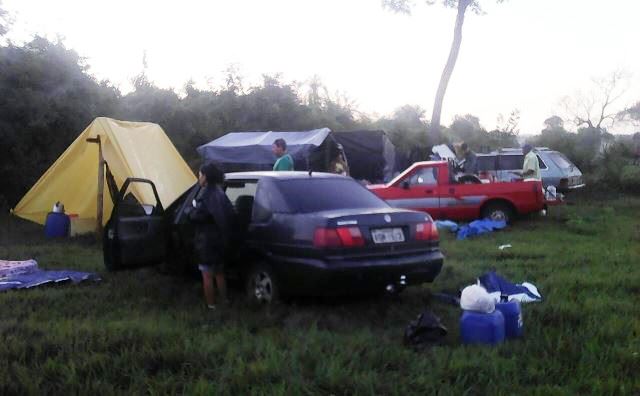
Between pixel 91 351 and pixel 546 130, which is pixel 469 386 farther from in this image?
pixel 546 130

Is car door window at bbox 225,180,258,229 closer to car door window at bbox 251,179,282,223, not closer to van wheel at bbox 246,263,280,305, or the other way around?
car door window at bbox 251,179,282,223

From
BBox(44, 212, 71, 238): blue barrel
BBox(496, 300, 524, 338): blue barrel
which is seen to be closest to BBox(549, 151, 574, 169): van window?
BBox(44, 212, 71, 238): blue barrel

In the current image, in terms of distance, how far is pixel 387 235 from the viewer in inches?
248

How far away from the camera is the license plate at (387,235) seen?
6215 mm

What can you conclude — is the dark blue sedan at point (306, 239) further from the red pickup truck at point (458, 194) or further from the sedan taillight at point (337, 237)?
the red pickup truck at point (458, 194)

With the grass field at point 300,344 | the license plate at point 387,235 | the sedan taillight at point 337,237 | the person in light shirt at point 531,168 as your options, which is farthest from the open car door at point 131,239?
the person in light shirt at point 531,168

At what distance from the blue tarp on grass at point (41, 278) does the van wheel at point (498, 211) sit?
820 cm

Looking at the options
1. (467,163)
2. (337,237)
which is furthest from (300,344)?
(467,163)

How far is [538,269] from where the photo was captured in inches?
340

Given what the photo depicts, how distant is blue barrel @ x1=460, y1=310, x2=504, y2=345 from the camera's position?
5.39m

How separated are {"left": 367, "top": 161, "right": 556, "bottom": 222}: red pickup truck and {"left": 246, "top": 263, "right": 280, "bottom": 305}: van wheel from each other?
6874 millimetres

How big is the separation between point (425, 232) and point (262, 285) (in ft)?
5.57

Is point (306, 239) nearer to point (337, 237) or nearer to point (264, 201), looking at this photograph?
point (337, 237)

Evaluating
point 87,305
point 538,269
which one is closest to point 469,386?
point 87,305
